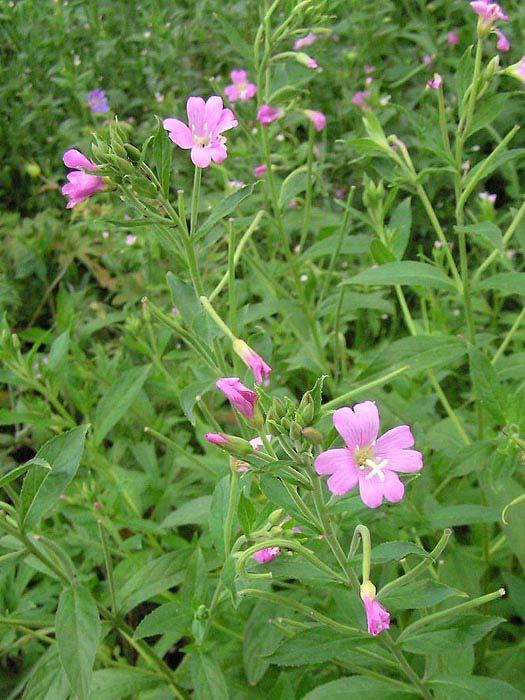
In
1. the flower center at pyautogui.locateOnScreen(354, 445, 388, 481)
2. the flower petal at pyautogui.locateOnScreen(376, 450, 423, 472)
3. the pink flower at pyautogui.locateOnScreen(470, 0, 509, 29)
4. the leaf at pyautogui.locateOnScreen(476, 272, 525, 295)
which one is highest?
the pink flower at pyautogui.locateOnScreen(470, 0, 509, 29)

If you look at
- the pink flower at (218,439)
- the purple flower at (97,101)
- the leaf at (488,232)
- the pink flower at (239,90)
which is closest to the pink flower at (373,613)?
the pink flower at (218,439)

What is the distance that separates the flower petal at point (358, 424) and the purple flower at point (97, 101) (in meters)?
2.93

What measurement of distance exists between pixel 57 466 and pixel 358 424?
55 centimetres

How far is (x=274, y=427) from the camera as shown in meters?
0.97

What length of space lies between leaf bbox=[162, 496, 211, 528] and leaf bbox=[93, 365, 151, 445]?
28cm

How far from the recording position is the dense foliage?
114 centimetres

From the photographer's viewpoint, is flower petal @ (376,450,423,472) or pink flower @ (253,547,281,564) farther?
pink flower @ (253,547,281,564)

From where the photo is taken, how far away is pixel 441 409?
2631 millimetres

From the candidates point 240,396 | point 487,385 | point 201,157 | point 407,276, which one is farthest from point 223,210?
point 487,385

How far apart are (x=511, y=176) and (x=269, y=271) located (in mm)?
1218

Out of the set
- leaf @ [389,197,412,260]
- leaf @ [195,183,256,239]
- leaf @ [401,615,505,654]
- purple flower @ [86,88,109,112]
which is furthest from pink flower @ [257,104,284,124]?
purple flower @ [86,88,109,112]

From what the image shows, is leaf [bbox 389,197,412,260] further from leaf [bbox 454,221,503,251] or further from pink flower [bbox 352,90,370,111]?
pink flower [bbox 352,90,370,111]

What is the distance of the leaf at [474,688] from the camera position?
127 cm

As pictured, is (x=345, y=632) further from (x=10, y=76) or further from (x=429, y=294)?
(x=10, y=76)
